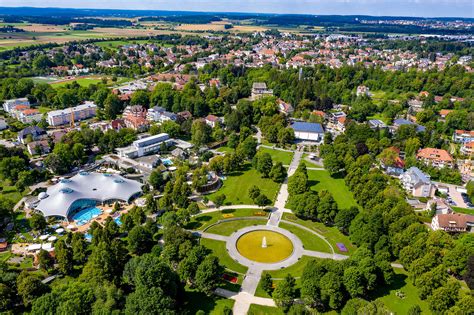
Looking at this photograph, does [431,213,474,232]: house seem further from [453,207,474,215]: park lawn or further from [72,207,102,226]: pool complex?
[72,207,102,226]: pool complex

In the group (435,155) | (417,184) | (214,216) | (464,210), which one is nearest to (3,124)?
(214,216)

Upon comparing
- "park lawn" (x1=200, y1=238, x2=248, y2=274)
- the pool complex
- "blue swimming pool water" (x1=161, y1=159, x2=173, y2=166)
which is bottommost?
the pool complex

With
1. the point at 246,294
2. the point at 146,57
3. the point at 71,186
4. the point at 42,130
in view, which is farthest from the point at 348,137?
the point at 146,57

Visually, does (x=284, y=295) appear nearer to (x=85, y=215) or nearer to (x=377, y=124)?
(x=85, y=215)

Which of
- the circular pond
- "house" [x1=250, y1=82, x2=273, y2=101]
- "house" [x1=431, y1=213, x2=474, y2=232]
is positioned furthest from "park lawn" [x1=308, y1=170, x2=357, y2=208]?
"house" [x1=250, y1=82, x2=273, y2=101]

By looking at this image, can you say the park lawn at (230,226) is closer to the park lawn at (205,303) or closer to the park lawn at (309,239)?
the park lawn at (309,239)
